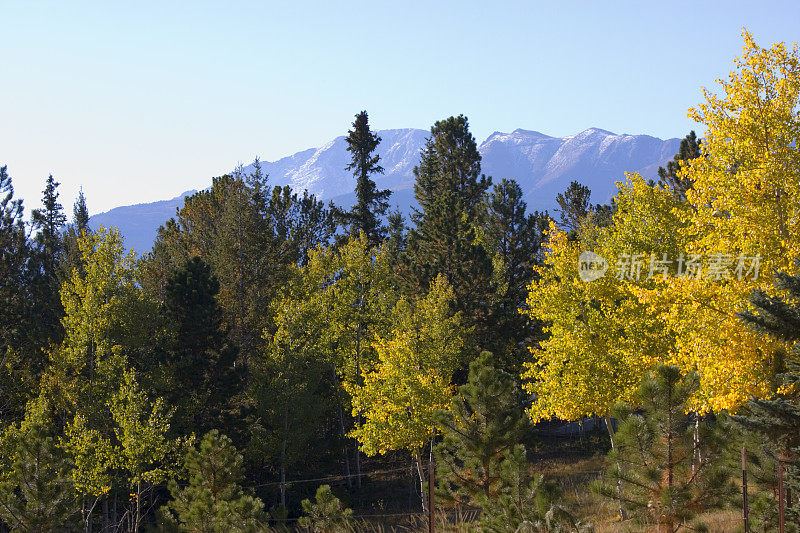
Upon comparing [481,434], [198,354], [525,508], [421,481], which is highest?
[198,354]

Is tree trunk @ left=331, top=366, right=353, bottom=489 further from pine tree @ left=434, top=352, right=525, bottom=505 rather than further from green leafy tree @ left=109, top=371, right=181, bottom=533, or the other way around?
pine tree @ left=434, top=352, right=525, bottom=505

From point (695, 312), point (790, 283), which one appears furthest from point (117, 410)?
point (790, 283)

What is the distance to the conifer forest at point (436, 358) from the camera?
1333cm

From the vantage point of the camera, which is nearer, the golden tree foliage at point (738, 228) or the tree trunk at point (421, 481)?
the golden tree foliage at point (738, 228)

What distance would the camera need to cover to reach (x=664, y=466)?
37.4 ft

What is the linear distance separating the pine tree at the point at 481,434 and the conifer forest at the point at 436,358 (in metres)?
0.08

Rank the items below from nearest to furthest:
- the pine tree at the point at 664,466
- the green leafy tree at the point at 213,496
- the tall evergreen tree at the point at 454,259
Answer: the pine tree at the point at 664,466 < the green leafy tree at the point at 213,496 < the tall evergreen tree at the point at 454,259

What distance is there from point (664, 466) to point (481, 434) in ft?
24.1

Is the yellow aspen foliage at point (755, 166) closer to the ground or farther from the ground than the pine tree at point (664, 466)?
farther from the ground

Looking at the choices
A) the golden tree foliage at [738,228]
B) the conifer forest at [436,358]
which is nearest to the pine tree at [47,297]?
the conifer forest at [436,358]

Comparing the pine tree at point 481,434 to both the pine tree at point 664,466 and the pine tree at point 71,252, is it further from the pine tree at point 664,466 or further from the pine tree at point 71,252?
the pine tree at point 71,252

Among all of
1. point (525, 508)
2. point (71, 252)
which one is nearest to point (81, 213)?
point (71, 252)

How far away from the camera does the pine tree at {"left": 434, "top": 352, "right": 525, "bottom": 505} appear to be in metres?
18.0

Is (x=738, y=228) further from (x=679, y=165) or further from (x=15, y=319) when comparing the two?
(x=15, y=319)
